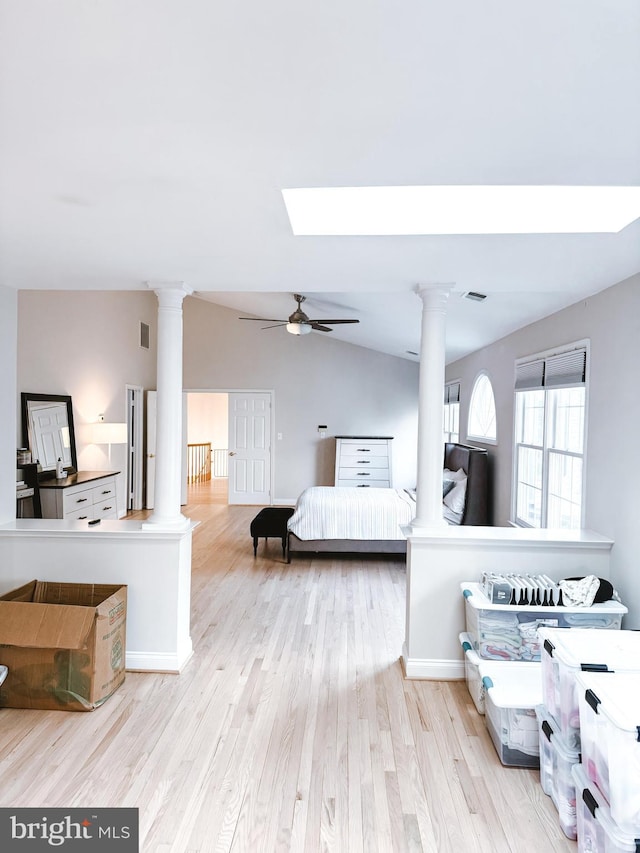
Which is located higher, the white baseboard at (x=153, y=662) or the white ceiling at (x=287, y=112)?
the white ceiling at (x=287, y=112)

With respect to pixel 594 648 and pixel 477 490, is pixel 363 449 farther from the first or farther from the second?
pixel 594 648

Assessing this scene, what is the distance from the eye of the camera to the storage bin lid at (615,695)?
1.65m

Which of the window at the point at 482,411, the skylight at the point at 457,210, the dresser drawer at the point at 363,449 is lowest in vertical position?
the dresser drawer at the point at 363,449

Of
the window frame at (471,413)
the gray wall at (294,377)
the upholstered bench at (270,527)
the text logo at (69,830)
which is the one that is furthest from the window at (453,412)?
the text logo at (69,830)

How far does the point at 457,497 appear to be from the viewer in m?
5.70

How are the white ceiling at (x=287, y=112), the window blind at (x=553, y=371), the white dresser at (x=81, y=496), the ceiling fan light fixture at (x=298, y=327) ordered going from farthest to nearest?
1. the ceiling fan light fixture at (x=298, y=327)
2. the white dresser at (x=81, y=496)
3. the window blind at (x=553, y=371)
4. the white ceiling at (x=287, y=112)

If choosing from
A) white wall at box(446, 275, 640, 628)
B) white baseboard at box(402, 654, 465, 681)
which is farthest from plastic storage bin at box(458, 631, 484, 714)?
white wall at box(446, 275, 640, 628)

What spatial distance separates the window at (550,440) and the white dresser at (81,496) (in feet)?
12.2

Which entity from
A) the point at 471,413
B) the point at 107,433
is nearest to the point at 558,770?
the point at 471,413

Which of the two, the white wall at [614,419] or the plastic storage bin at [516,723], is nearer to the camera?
the plastic storage bin at [516,723]

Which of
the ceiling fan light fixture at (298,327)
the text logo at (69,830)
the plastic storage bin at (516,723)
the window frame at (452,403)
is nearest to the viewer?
the text logo at (69,830)

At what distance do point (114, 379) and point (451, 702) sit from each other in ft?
19.6

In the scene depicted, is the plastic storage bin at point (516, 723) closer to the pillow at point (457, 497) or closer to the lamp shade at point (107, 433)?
the pillow at point (457, 497)

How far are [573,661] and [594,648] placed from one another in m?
0.19
